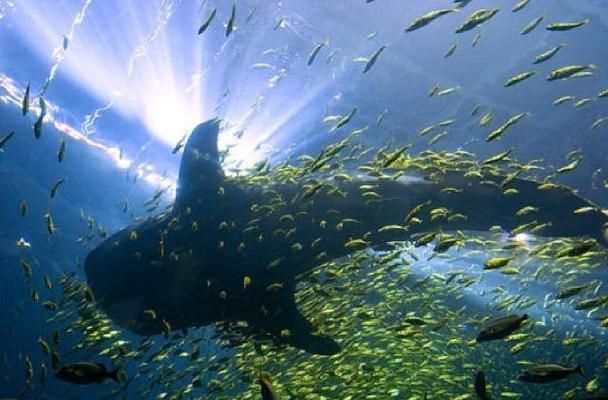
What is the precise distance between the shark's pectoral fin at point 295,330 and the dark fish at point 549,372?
373 cm

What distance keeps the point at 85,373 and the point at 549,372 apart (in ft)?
15.3

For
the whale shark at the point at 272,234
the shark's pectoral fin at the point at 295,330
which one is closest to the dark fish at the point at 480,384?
the whale shark at the point at 272,234

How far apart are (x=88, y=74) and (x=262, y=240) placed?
1022cm

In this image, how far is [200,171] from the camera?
27.7 feet

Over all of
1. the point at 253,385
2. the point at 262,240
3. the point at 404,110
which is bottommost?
the point at 253,385

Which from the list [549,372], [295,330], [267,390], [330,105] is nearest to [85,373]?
[267,390]

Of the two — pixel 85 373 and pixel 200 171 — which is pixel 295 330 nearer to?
pixel 200 171

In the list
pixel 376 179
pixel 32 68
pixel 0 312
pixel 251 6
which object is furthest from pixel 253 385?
pixel 0 312

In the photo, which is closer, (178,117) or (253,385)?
(253,385)

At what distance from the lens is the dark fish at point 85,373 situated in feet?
15.9

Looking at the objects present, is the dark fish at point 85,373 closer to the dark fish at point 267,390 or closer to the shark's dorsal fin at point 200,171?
the dark fish at point 267,390

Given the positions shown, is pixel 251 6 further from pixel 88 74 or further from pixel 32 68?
pixel 32 68

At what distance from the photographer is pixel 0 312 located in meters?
33.2

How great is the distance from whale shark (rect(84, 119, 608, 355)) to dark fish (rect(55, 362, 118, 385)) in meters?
2.93
